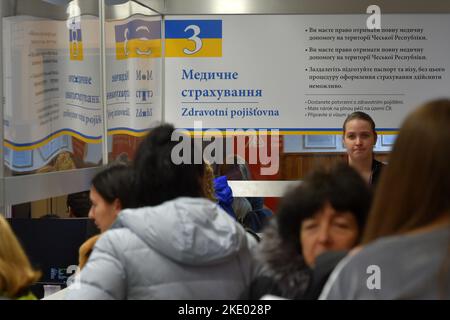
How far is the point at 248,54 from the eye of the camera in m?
6.14

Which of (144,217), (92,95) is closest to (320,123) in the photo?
(92,95)

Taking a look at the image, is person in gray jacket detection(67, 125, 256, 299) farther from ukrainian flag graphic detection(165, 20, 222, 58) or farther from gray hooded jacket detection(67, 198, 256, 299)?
ukrainian flag graphic detection(165, 20, 222, 58)

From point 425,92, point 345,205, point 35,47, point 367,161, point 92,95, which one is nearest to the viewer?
point 345,205

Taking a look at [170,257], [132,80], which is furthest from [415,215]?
[132,80]

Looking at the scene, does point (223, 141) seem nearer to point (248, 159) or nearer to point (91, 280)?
point (248, 159)

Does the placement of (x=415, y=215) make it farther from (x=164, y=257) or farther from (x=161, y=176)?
(x=161, y=176)

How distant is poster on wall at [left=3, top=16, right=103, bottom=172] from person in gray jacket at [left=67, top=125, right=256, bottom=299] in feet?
5.98

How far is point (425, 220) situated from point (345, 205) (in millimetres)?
522

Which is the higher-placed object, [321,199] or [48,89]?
[48,89]

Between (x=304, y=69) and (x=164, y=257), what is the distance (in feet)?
12.8

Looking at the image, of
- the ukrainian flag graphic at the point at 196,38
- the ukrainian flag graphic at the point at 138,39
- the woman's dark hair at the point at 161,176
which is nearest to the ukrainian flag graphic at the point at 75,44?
the ukrainian flag graphic at the point at 138,39

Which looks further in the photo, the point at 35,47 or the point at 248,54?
the point at 248,54

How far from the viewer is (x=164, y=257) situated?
239 cm

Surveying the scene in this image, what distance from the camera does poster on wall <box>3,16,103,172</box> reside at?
406cm
